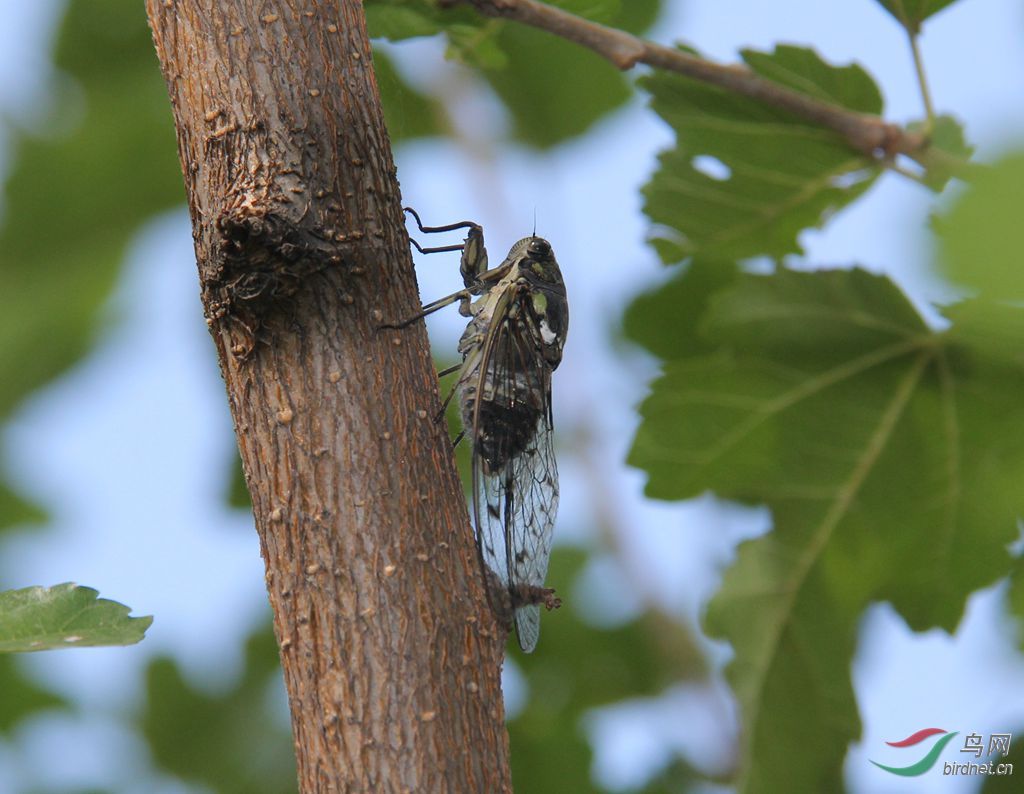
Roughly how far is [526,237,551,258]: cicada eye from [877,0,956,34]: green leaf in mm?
603

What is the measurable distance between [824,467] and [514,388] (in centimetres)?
49

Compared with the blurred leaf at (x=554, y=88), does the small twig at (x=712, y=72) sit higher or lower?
lower

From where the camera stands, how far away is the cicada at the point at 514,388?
56.6 inches

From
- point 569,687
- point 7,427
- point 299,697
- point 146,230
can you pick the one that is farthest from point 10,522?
point 299,697

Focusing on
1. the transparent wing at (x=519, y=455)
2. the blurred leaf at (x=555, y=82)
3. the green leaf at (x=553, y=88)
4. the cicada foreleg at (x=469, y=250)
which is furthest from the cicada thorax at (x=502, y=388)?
the green leaf at (x=553, y=88)

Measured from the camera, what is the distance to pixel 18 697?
2.11 m

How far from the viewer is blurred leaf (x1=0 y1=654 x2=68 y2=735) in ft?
6.87

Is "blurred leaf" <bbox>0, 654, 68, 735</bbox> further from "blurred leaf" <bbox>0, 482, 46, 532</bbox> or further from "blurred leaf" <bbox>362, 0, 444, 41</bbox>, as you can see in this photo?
"blurred leaf" <bbox>362, 0, 444, 41</bbox>

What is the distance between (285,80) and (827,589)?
3.62 feet

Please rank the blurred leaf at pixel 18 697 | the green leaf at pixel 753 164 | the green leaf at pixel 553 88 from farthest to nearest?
the green leaf at pixel 553 88, the blurred leaf at pixel 18 697, the green leaf at pixel 753 164

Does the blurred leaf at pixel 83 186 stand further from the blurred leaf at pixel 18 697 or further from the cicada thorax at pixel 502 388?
the cicada thorax at pixel 502 388

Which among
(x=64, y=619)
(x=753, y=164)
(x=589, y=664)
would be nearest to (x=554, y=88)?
(x=753, y=164)

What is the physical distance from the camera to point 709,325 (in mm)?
1660

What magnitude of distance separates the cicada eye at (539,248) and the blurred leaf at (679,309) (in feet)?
0.59
